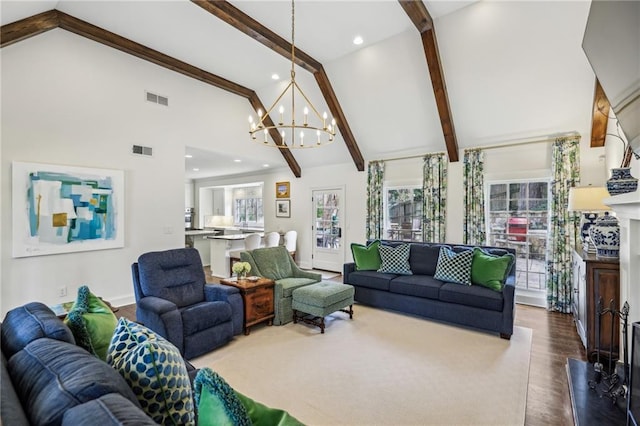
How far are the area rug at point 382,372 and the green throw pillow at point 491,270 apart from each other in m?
0.62

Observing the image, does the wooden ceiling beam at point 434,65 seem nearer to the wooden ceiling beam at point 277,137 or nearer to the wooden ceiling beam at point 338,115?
the wooden ceiling beam at point 338,115

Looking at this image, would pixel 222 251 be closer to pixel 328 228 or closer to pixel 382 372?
pixel 328 228

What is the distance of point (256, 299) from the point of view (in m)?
3.69

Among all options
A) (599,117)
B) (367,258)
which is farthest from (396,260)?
(599,117)

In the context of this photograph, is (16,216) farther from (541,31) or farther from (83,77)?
(541,31)

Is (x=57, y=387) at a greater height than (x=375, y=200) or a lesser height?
lesser

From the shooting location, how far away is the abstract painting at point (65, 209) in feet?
12.3

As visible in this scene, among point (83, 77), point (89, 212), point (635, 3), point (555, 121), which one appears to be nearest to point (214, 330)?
point (89, 212)

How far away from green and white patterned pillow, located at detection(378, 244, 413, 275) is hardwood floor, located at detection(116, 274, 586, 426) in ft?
5.33

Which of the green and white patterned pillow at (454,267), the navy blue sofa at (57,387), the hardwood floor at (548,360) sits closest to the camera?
the navy blue sofa at (57,387)

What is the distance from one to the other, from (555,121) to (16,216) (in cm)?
746

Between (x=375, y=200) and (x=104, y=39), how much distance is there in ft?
17.5

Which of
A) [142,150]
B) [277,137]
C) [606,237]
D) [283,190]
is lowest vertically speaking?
[606,237]

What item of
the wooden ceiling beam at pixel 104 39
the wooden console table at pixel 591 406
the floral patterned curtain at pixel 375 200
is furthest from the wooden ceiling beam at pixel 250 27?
the wooden console table at pixel 591 406
